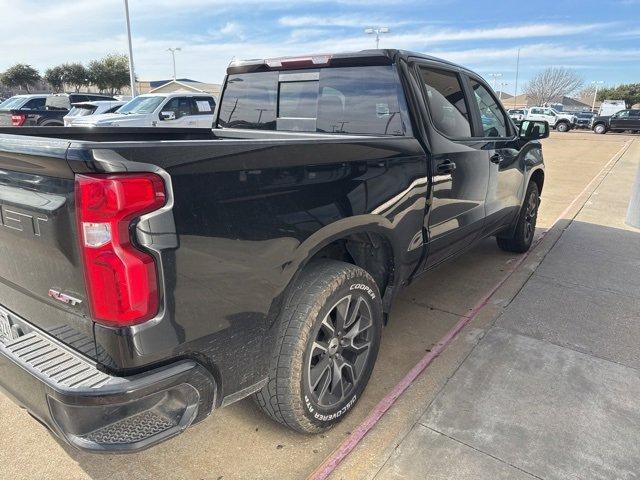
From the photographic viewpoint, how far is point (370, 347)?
264 cm

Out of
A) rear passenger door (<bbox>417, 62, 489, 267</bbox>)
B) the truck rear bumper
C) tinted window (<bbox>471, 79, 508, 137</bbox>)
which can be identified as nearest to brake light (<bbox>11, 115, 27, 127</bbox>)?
tinted window (<bbox>471, 79, 508, 137</bbox>)

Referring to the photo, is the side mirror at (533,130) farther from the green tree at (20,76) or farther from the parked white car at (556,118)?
the green tree at (20,76)

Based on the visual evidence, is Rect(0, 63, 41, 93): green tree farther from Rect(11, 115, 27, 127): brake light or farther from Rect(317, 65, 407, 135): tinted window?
Rect(317, 65, 407, 135): tinted window

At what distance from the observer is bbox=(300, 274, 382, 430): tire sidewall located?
2.19m

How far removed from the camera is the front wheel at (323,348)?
2119mm

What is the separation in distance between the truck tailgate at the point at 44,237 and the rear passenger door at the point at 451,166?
80.6 inches

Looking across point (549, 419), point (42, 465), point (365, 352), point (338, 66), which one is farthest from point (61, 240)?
point (549, 419)

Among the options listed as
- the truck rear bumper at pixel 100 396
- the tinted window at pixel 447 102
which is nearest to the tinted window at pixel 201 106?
the tinted window at pixel 447 102

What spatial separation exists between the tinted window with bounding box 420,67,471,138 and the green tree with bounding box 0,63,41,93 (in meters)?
63.1

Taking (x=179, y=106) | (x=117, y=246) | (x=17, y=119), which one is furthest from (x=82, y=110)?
(x=117, y=246)

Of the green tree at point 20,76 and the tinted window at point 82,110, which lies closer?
the tinted window at point 82,110

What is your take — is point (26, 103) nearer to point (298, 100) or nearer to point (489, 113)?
point (298, 100)

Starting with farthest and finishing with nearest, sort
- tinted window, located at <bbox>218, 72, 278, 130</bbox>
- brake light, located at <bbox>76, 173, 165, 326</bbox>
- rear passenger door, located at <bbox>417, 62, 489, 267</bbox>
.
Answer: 1. tinted window, located at <bbox>218, 72, 278, 130</bbox>
2. rear passenger door, located at <bbox>417, 62, 489, 267</bbox>
3. brake light, located at <bbox>76, 173, 165, 326</bbox>

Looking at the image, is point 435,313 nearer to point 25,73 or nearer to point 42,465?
point 42,465
